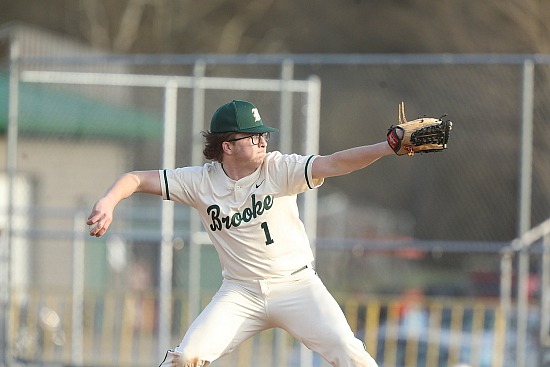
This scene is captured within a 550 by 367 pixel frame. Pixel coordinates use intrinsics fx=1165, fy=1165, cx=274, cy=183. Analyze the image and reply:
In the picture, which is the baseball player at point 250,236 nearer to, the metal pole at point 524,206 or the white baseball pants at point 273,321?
the white baseball pants at point 273,321

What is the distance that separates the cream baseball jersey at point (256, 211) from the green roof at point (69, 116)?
670 cm

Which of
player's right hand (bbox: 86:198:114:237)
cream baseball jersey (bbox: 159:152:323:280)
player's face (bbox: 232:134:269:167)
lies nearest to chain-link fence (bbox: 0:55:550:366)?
cream baseball jersey (bbox: 159:152:323:280)

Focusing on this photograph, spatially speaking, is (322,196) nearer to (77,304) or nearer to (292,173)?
(77,304)

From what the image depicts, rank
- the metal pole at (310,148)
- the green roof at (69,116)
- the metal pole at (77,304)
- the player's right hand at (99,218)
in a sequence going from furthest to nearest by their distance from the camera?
1. the green roof at (69,116)
2. the metal pole at (77,304)
3. the metal pole at (310,148)
4. the player's right hand at (99,218)

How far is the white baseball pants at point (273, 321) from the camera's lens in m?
7.13

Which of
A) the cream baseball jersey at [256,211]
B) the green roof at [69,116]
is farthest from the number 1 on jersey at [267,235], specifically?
the green roof at [69,116]

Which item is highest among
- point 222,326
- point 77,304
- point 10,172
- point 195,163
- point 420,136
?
point 420,136

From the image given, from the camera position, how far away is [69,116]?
14828 millimetres

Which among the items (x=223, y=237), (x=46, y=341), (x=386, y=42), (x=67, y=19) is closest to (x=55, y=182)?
(x=46, y=341)

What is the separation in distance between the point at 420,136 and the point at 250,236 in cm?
145

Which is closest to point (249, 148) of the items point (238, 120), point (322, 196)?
point (238, 120)

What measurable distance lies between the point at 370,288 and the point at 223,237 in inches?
413

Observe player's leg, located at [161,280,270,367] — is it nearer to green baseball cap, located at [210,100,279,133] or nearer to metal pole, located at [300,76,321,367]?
green baseball cap, located at [210,100,279,133]

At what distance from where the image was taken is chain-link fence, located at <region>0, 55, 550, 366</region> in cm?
1111
